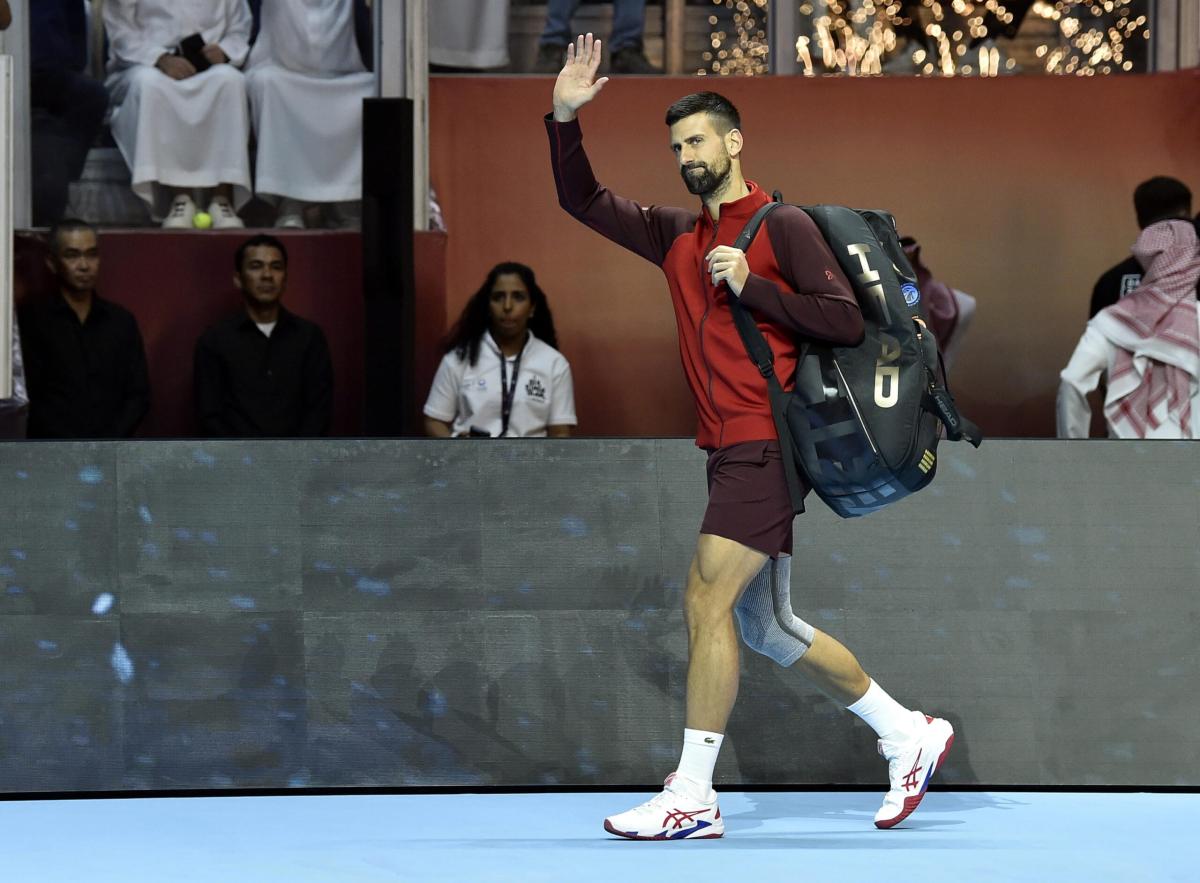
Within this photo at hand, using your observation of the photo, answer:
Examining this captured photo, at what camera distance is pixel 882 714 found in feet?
15.9

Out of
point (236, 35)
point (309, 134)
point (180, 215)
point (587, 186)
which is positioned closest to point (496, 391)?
point (309, 134)

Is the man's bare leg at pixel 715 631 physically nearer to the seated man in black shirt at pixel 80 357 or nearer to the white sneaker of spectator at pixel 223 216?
the seated man in black shirt at pixel 80 357

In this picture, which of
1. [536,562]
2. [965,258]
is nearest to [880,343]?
[536,562]

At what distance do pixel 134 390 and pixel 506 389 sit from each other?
156 cm

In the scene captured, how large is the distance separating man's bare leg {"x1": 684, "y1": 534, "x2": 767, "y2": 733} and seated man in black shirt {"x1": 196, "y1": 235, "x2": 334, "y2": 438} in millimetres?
3283

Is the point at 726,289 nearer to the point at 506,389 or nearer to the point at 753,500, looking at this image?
the point at 753,500

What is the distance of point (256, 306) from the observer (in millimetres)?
7707

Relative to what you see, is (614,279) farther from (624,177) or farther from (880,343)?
(880,343)

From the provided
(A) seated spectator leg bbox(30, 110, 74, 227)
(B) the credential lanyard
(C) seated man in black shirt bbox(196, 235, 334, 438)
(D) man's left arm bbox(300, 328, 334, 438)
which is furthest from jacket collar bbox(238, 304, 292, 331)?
(A) seated spectator leg bbox(30, 110, 74, 227)

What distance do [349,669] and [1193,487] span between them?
264cm

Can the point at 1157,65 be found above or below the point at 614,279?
above

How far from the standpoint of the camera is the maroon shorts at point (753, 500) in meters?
4.52

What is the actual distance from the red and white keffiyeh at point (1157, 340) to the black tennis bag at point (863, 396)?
275cm

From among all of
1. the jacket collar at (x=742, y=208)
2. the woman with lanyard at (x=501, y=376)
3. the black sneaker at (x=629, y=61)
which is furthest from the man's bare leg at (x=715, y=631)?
the black sneaker at (x=629, y=61)
